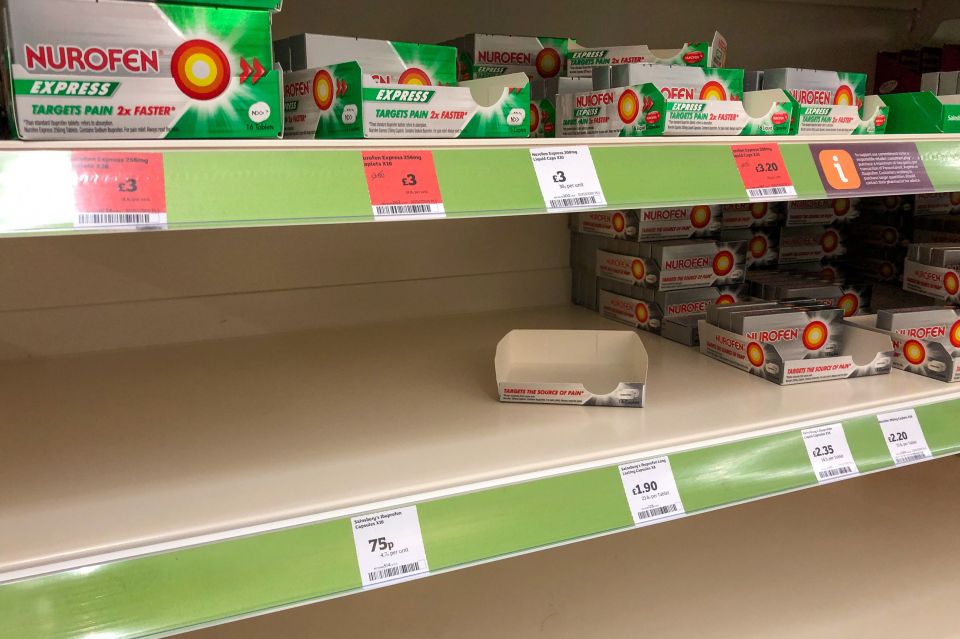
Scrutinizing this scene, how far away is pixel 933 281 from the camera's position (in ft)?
4.91

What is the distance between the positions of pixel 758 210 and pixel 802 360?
1.73ft

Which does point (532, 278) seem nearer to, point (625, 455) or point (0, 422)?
point (625, 455)

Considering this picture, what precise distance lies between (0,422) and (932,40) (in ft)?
6.44

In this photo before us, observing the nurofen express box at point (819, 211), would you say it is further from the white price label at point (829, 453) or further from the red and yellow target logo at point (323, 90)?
the red and yellow target logo at point (323, 90)

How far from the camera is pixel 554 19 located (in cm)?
157

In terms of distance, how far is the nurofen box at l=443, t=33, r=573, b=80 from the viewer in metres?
1.19

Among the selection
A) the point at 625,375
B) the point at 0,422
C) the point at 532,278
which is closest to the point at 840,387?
the point at 625,375

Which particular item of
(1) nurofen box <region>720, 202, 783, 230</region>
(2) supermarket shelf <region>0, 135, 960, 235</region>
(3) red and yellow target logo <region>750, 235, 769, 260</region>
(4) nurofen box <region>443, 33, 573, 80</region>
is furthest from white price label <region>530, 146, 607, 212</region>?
(3) red and yellow target logo <region>750, 235, 769, 260</region>

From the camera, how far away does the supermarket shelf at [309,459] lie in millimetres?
740

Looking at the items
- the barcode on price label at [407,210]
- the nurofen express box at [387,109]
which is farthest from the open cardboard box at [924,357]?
the barcode on price label at [407,210]

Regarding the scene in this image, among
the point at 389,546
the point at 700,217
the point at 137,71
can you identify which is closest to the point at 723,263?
the point at 700,217

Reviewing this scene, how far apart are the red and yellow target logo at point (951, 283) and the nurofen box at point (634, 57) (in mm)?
608

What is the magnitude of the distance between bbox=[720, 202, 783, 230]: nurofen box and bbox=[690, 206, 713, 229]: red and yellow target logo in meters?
0.07

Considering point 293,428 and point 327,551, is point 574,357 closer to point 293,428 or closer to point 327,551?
point 293,428
